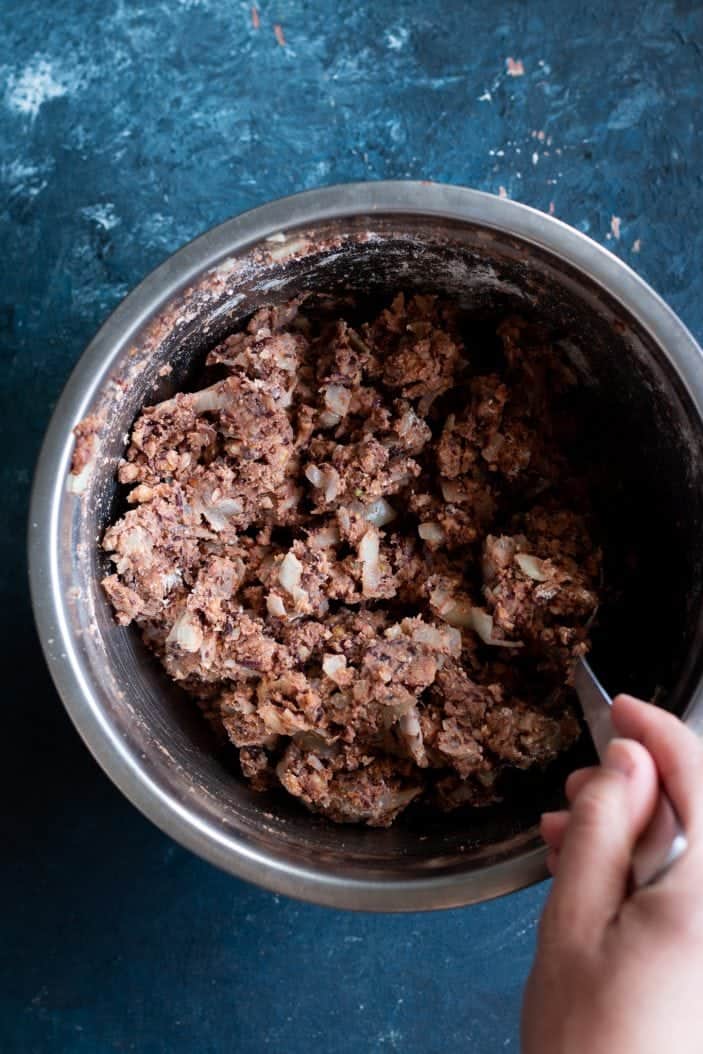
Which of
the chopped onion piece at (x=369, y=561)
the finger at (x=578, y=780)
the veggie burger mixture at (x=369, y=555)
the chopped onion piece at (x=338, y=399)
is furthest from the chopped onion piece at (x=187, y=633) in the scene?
the finger at (x=578, y=780)

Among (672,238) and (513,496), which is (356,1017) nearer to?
(513,496)

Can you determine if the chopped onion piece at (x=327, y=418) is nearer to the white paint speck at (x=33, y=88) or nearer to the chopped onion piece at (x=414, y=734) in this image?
the chopped onion piece at (x=414, y=734)

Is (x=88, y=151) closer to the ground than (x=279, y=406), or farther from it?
farther from it

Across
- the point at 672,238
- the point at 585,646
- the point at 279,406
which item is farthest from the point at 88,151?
the point at 585,646

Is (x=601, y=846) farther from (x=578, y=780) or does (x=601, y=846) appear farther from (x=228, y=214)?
(x=228, y=214)

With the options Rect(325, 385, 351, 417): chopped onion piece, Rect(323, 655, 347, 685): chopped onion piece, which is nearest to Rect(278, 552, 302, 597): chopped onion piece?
Rect(323, 655, 347, 685): chopped onion piece

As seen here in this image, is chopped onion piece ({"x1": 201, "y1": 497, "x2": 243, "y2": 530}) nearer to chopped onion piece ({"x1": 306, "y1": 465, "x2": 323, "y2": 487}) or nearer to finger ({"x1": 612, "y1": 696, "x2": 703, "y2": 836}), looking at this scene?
chopped onion piece ({"x1": 306, "y1": 465, "x2": 323, "y2": 487})

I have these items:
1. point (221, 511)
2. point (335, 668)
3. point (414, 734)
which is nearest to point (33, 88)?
point (221, 511)

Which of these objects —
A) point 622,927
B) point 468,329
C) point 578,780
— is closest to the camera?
point 622,927
